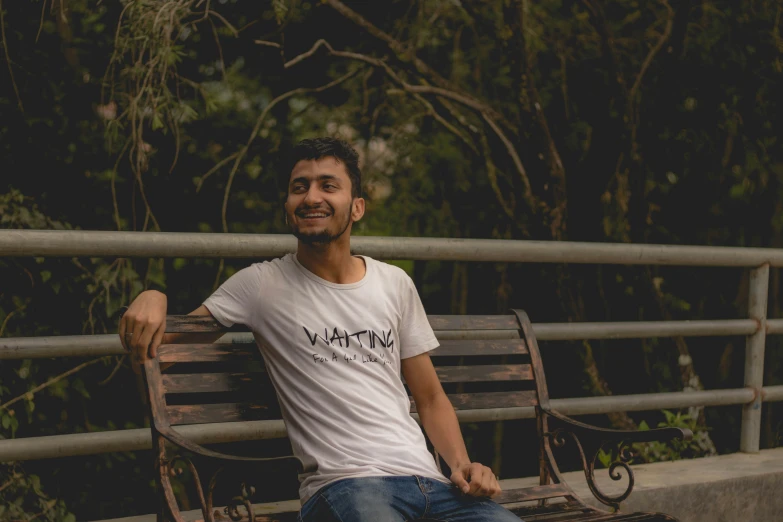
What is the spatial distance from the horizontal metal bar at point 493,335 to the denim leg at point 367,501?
2.39 ft

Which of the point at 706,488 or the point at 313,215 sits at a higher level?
the point at 313,215

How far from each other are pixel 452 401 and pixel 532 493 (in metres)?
0.40

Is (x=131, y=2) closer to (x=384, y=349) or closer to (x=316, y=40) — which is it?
(x=316, y=40)

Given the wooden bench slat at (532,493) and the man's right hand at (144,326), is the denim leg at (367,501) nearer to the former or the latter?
the wooden bench slat at (532,493)

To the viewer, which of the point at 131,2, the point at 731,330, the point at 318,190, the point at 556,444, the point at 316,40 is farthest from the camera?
the point at 316,40

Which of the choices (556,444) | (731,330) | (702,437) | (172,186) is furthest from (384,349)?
(702,437)

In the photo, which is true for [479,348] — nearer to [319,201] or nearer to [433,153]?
[319,201]

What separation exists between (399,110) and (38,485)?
147 inches

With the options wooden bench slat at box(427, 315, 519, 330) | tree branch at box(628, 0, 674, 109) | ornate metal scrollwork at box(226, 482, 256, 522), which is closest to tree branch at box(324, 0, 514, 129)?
tree branch at box(628, 0, 674, 109)

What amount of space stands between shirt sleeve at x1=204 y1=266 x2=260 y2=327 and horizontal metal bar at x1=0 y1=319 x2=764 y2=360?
33cm

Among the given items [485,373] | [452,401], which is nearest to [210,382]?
[452,401]

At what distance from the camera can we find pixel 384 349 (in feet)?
9.73

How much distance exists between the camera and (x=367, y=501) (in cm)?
260

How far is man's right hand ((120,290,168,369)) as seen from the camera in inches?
103
